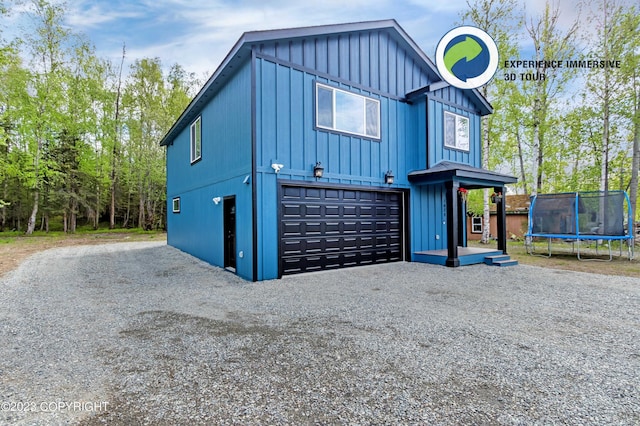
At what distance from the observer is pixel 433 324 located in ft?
11.5

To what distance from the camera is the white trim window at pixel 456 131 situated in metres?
9.04

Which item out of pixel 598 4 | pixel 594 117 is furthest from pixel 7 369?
pixel 598 4

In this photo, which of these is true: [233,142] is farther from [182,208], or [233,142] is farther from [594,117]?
[594,117]

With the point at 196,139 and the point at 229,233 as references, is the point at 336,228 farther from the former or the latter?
the point at 196,139

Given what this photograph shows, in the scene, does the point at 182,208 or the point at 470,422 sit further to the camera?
the point at 182,208

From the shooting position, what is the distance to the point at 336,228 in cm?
712

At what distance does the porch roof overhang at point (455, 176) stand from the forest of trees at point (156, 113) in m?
5.12

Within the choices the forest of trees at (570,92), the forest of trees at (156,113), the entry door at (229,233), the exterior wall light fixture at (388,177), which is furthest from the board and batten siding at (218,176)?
the forest of trees at (570,92)

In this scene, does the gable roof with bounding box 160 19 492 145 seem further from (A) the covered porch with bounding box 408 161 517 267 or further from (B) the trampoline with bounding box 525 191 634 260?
(B) the trampoline with bounding box 525 191 634 260

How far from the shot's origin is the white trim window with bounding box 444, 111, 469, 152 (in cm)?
904

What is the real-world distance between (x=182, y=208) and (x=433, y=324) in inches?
Result: 392

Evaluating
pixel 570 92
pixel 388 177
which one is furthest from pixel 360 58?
pixel 570 92

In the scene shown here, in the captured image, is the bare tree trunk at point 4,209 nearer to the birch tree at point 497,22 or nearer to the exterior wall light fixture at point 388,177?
the exterior wall light fixture at point 388,177

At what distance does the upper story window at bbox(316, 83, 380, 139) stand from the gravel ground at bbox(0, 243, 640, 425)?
12.5ft
